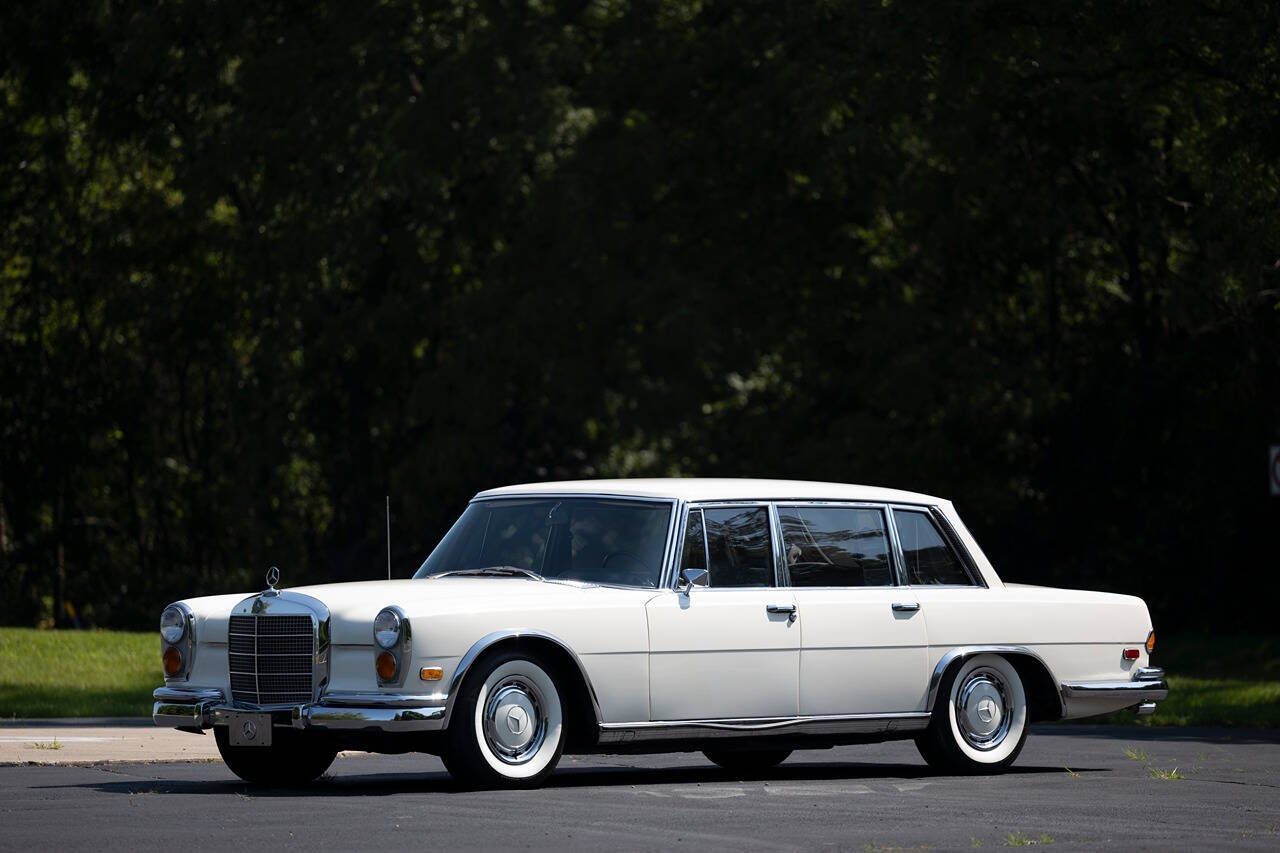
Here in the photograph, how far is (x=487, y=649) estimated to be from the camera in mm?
11180

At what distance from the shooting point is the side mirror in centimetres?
1190

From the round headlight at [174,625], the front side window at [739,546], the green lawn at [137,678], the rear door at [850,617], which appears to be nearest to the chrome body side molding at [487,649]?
the front side window at [739,546]

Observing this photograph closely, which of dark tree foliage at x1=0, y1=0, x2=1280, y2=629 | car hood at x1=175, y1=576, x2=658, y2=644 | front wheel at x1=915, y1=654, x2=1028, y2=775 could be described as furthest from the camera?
dark tree foliage at x1=0, y1=0, x2=1280, y2=629

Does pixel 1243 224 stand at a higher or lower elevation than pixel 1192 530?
higher

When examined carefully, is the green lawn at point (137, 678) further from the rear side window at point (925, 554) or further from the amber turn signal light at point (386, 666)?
the amber turn signal light at point (386, 666)

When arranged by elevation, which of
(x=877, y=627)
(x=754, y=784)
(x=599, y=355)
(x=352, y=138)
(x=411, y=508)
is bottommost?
(x=754, y=784)

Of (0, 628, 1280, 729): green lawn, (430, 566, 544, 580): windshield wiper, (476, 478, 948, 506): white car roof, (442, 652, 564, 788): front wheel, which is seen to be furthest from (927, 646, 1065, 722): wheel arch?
(0, 628, 1280, 729): green lawn

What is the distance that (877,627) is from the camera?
12586mm

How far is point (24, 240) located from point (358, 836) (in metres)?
36.1

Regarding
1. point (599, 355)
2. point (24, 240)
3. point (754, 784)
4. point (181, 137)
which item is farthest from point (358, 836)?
point (24, 240)

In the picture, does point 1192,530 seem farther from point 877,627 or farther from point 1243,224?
point 877,627

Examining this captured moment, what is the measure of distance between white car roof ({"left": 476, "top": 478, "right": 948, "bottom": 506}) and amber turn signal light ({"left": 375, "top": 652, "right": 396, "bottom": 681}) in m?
1.70

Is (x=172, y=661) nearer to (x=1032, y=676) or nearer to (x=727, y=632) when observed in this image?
(x=727, y=632)

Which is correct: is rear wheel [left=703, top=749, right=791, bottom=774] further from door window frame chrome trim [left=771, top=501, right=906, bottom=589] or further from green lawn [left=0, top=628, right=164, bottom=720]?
green lawn [left=0, top=628, right=164, bottom=720]
